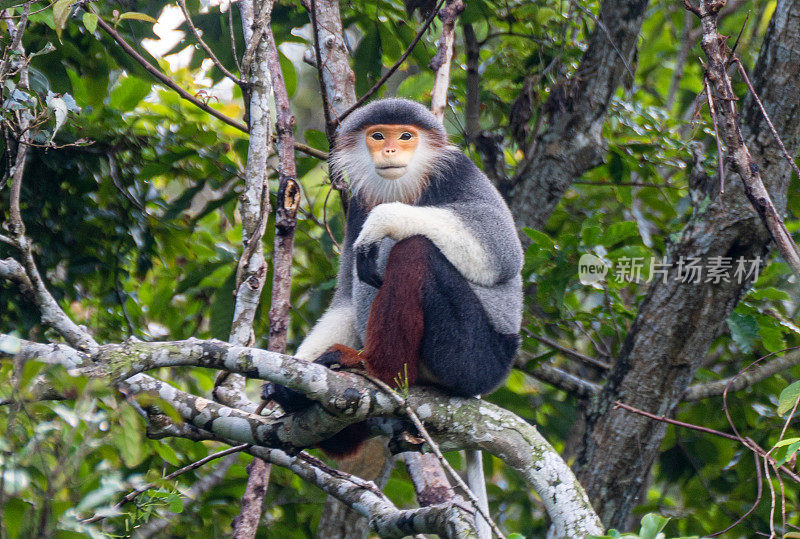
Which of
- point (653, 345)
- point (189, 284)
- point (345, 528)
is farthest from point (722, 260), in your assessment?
point (189, 284)

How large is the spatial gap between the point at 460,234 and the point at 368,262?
0.46 m

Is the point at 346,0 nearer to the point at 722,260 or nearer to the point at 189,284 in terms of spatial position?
the point at 189,284

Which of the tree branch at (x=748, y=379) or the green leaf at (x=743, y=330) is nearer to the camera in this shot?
the green leaf at (x=743, y=330)

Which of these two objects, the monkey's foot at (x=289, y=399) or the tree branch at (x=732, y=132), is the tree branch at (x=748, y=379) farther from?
the monkey's foot at (x=289, y=399)

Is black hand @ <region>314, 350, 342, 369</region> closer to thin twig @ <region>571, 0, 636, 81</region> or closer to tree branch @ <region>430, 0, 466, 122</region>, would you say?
tree branch @ <region>430, 0, 466, 122</region>

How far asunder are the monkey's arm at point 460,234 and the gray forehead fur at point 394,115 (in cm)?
52

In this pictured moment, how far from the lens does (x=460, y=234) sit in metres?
3.63

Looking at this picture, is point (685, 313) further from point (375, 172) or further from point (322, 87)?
point (322, 87)

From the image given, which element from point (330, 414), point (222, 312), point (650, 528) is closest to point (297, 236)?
point (222, 312)

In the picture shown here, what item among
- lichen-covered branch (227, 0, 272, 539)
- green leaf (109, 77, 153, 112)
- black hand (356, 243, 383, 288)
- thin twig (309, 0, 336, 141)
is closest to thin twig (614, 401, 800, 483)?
black hand (356, 243, 383, 288)

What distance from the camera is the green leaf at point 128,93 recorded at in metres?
4.82

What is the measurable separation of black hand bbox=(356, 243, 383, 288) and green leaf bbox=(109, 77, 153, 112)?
2.19m

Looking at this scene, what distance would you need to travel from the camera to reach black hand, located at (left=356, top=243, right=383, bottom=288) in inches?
137

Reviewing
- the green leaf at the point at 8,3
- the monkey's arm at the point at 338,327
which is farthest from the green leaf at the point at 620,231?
the green leaf at the point at 8,3
